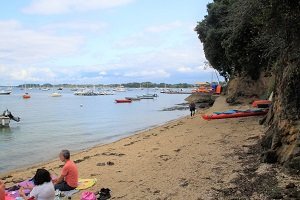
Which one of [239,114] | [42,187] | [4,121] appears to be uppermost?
[42,187]

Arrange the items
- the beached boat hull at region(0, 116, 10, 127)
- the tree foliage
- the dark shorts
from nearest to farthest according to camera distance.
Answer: the tree foliage
the dark shorts
the beached boat hull at region(0, 116, 10, 127)

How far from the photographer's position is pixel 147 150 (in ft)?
56.9

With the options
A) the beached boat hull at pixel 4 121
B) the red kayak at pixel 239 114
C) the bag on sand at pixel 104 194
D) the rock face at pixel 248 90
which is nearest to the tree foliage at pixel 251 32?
the red kayak at pixel 239 114

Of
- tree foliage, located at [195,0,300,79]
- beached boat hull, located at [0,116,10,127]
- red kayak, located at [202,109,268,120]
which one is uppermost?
tree foliage, located at [195,0,300,79]

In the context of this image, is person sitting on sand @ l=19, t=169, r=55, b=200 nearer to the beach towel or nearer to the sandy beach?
the sandy beach

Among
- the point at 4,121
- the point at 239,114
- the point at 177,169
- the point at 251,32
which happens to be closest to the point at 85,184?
the point at 177,169

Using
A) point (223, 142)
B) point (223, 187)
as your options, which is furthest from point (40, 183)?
point (223, 142)

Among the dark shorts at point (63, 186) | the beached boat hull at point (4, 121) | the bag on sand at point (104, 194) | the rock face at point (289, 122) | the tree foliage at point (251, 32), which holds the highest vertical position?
the tree foliage at point (251, 32)

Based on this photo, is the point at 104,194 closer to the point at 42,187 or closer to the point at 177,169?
the point at 42,187

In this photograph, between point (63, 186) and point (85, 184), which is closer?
point (63, 186)

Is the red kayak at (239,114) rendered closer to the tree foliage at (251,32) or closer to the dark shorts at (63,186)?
the tree foliage at (251,32)

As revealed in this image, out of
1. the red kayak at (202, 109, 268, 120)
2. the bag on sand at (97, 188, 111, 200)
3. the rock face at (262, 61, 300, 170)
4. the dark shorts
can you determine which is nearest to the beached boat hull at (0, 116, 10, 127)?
the red kayak at (202, 109, 268, 120)

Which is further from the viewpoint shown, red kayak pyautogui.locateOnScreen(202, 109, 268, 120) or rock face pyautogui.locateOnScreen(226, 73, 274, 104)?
rock face pyautogui.locateOnScreen(226, 73, 274, 104)

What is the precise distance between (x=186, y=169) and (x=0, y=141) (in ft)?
68.2
